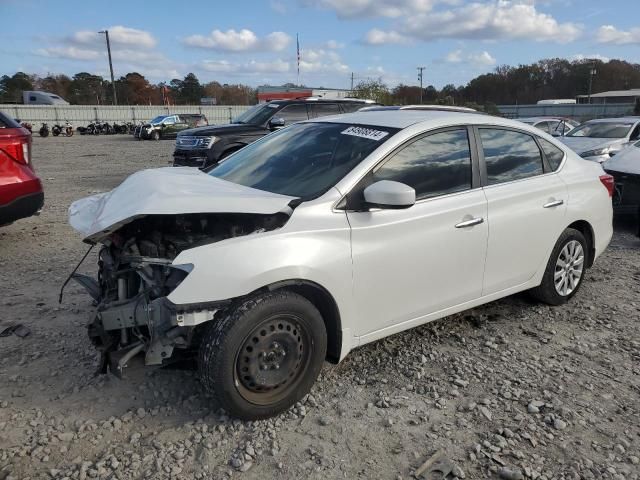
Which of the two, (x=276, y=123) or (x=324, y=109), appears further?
(x=324, y=109)

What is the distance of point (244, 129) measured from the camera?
1101cm

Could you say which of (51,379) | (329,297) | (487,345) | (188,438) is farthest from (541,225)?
(51,379)

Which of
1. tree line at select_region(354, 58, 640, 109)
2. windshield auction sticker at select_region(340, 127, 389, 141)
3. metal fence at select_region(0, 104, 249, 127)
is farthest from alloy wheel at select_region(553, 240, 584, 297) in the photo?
tree line at select_region(354, 58, 640, 109)

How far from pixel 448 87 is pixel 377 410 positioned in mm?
111567

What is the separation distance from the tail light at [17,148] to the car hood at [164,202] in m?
2.54

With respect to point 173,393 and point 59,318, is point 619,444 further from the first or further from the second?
point 59,318

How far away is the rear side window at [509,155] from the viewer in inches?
157

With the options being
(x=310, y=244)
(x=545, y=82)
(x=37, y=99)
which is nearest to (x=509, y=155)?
(x=310, y=244)

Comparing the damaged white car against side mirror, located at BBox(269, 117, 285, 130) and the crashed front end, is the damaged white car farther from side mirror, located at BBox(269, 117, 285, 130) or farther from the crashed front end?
side mirror, located at BBox(269, 117, 285, 130)

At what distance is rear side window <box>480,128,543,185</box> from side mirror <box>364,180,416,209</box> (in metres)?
1.14

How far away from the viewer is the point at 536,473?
263cm

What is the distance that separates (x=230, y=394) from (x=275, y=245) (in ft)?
2.78

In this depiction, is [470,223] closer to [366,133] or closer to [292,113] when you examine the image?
[366,133]

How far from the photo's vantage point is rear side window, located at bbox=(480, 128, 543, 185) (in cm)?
399
